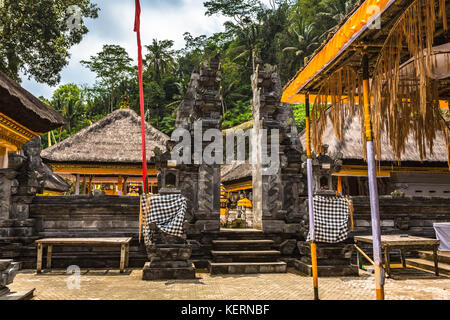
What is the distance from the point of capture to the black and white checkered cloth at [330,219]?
779 cm

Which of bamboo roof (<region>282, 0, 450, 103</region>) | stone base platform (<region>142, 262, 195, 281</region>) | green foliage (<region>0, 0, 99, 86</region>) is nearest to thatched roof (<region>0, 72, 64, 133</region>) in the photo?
stone base platform (<region>142, 262, 195, 281</region>)

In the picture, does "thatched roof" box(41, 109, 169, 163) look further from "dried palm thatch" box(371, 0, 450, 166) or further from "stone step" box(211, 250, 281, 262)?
"dried palm thatch" box(371, 0, 450, 166)

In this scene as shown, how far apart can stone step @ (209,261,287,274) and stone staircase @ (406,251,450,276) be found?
11.5ft

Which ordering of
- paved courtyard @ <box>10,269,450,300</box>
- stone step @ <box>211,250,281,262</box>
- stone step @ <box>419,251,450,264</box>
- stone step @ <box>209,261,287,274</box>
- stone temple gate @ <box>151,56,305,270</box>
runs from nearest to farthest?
paved courtyard @ <box>10,269,450,300</box> → stone step @ <box>209,261,287,274</box> → stone step @ <box>419,251,450,264</box> → stone step @ <box>211,250,281,262</box> → stone temple gate @ <box>151,56,305,270</box>

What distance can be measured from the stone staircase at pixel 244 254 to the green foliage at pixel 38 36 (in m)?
16.6

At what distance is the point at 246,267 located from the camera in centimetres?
808

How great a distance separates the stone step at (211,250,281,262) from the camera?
Answer: 27.8 ft

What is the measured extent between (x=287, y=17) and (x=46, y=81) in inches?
1357

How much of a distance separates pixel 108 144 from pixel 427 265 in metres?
13.2

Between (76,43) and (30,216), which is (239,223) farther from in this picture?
(76,43)

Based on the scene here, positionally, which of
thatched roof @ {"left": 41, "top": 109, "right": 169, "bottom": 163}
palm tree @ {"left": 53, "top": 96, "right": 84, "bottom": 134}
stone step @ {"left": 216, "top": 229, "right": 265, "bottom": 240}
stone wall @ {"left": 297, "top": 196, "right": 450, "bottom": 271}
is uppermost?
palm tree @ {"left": 53, "top": 96, "right": 84, "bottom": 134}

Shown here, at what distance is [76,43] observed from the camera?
20.2 m

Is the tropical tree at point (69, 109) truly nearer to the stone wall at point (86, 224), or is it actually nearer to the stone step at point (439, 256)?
the stone wall at point (86, 224)

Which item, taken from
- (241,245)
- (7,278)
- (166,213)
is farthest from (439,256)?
(7,278)
